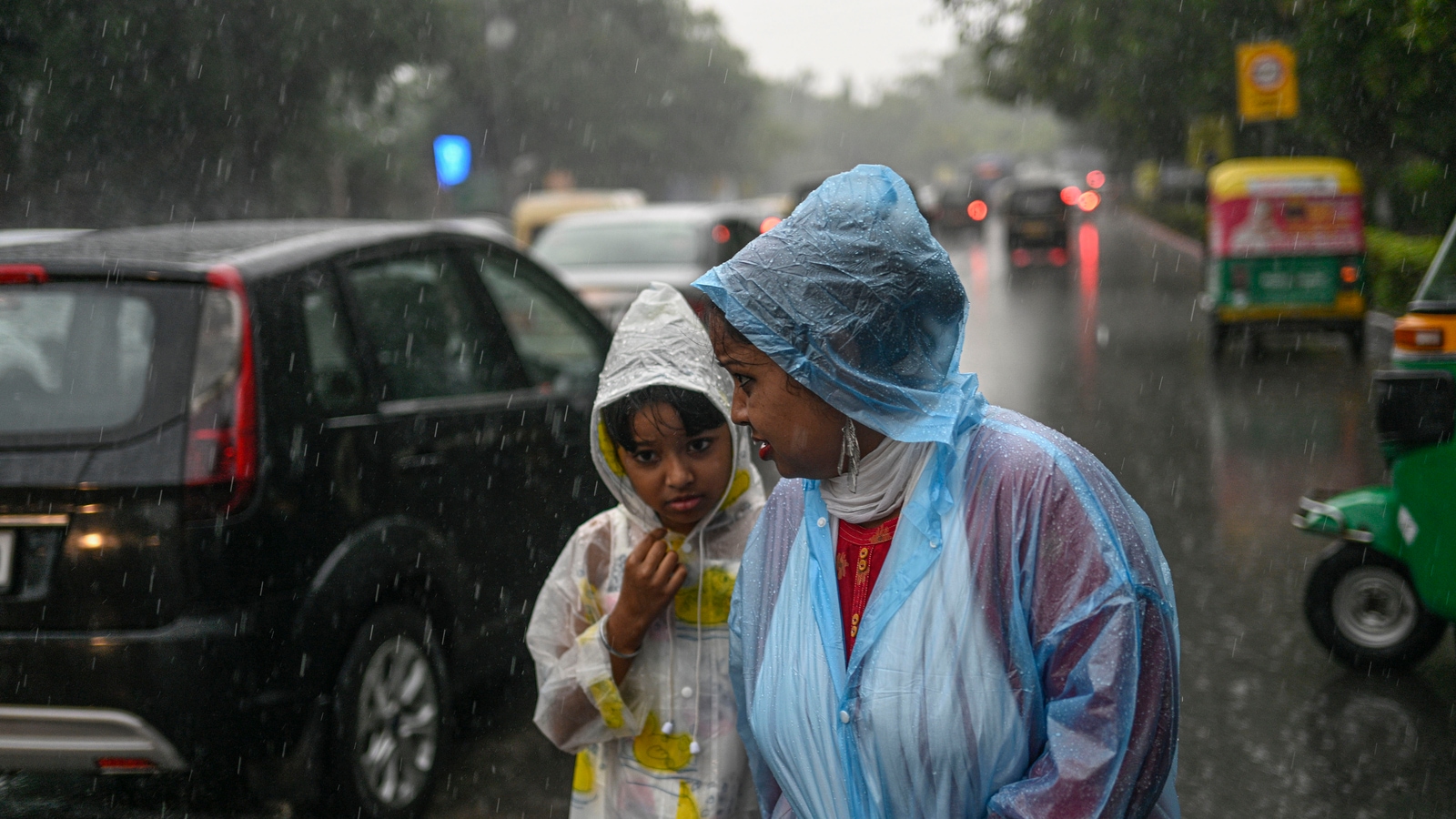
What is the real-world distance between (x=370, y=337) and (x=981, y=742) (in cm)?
300

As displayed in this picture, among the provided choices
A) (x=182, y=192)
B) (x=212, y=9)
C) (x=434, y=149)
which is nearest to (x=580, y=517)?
(x=434, y=149)

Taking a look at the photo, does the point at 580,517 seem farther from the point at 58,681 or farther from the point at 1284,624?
the point at 1284,624

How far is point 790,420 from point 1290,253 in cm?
→ 1338

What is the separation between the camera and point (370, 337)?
14.0 ft

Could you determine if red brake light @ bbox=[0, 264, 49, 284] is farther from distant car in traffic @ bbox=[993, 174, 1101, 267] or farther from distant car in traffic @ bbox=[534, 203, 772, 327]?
distant car in traffic @ bbox=[993, 174, 1101, 267]

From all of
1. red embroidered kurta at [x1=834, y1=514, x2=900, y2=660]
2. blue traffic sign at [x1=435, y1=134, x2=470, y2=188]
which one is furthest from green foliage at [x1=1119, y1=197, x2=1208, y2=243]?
red embroidered kurta at [x1=834, y1=514, x2=900, y2=660]

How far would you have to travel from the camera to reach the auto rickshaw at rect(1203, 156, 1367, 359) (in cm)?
1377

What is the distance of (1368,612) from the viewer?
529cm

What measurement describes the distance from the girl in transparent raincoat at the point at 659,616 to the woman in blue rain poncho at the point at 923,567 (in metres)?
0.61

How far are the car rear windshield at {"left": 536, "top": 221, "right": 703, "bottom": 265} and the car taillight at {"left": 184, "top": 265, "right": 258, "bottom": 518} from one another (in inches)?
344

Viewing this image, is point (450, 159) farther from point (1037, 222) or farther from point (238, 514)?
point (1037, 222)

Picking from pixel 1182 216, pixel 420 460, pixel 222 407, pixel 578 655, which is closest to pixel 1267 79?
pixel 1182 216

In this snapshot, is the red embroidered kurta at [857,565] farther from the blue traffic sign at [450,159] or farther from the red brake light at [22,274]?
the blue traffic sign at [450,159]

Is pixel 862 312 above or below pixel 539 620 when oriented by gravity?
above
